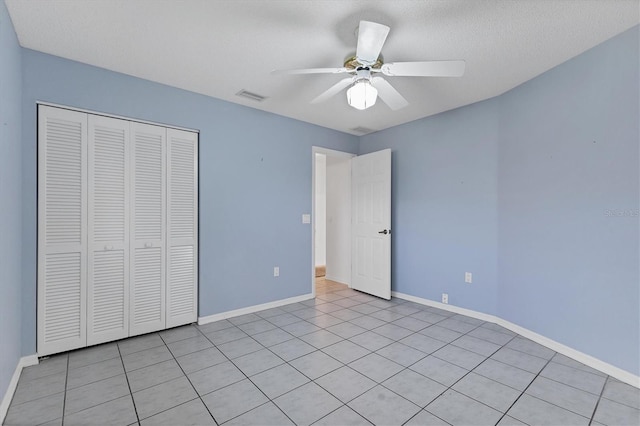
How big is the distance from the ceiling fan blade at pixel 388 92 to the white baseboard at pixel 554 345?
2.47m

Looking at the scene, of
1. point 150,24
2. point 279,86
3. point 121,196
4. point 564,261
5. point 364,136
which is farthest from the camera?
point 364,136

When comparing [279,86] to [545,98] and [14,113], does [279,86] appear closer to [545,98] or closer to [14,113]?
[14,113]

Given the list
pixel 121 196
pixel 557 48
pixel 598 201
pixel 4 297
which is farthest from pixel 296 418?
pixel 557 48

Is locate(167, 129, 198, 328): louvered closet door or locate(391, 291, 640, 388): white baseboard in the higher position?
locate(167, 129, 198, 328): louvered closet door

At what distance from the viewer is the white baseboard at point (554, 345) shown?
6.88 ft

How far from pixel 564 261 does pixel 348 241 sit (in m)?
Answer: 2.86

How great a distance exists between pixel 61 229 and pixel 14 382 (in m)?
1.11

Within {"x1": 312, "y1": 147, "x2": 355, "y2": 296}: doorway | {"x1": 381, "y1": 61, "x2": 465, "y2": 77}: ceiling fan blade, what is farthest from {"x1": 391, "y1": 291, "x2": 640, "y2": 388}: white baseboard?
{"x1": 381, "y1": 61, "x2": 465, "y2": 77}: ceiling fan blade

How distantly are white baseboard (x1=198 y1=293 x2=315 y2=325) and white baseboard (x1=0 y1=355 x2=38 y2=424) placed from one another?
4.27 feet

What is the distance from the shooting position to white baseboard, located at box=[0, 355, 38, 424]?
1.72m

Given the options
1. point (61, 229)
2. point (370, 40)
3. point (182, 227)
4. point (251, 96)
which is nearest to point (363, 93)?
point (370, 40)

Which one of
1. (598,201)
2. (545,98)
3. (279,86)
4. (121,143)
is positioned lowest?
(598,201)

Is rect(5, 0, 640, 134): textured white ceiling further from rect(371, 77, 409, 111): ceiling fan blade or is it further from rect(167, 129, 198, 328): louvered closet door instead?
rect(167, 129, 198, 328): louvered closet door

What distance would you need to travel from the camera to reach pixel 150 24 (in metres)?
2.05
